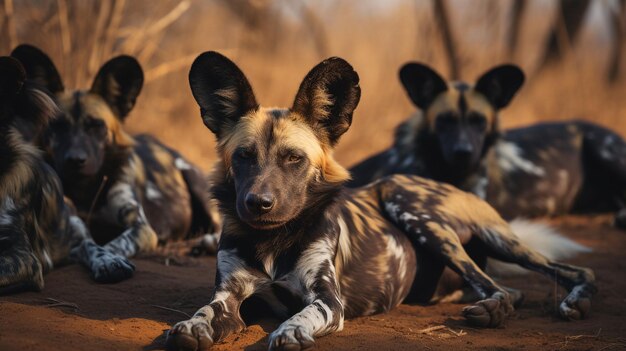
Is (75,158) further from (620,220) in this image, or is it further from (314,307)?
(620,220)

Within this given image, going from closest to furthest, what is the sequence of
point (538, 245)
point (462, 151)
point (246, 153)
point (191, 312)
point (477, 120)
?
point (246, 153), point (191, 312), point (538, 245), point (462, 151), point (477, 120)

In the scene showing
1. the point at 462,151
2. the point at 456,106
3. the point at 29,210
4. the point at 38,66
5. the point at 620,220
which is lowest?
the point at 620,220

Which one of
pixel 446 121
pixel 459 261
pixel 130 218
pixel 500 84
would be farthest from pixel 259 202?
pixel 500 84

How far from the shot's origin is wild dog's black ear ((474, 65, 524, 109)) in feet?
17.1

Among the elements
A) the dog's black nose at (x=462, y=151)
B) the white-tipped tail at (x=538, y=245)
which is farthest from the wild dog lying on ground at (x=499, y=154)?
the white-tipped tail at (x=538, y=245)

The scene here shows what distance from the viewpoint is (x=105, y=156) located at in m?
4.32

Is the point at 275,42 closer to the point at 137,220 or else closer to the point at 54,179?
the point at 137,220

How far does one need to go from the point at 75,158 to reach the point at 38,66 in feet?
1.80

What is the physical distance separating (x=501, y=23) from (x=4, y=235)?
809 centimetres

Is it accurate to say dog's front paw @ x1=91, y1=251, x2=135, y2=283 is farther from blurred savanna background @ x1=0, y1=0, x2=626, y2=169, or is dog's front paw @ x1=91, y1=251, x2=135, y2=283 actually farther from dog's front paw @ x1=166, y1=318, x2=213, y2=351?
blurred savanna background @ x1=0, y1=0, x2=626, y2=169

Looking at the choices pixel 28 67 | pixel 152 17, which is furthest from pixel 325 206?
pixel 152 17

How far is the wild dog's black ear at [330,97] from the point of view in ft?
9.23

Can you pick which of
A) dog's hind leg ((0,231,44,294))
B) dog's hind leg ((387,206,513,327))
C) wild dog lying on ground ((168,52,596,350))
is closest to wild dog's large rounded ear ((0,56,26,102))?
dog's hind leg ((0,231,44,294))

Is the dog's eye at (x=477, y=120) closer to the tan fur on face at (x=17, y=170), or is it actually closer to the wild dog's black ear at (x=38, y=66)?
the wild dog's black ear at (x=38, y=66)
